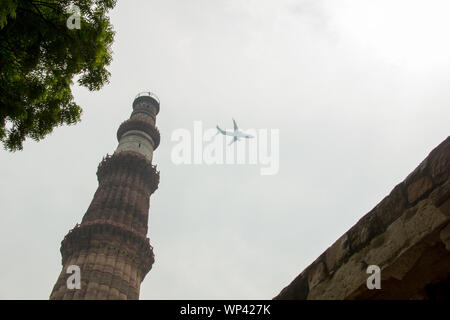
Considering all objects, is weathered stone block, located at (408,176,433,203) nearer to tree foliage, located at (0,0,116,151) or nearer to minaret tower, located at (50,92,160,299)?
tree foliage, located at (0,0,116,151)

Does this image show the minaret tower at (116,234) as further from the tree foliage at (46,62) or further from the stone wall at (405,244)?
the stone wall at (405,244)

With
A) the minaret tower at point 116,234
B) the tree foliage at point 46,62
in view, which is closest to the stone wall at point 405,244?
the tree foliage at point 46,62

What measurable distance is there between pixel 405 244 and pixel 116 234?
2050 centimetres

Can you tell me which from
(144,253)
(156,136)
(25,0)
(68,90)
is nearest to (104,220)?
(144,253)

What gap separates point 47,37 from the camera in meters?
6.60

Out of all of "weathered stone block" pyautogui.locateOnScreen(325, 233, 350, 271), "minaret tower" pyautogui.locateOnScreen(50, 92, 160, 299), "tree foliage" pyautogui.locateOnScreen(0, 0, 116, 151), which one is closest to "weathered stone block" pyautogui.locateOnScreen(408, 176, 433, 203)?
"weathered stone block" pyautogui.locateOnScreen(325, 233, 350, 271)

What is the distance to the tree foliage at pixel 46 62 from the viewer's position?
6305 mm

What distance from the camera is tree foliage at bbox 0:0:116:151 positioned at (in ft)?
20.7

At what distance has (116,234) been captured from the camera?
70.2 ft

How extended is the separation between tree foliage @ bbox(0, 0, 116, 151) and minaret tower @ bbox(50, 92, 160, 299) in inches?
524

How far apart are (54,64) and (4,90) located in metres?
1.02

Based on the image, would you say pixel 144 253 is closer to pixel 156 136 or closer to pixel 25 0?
pixel 156 136

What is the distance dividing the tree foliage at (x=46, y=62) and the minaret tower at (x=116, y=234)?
13.3 metres
